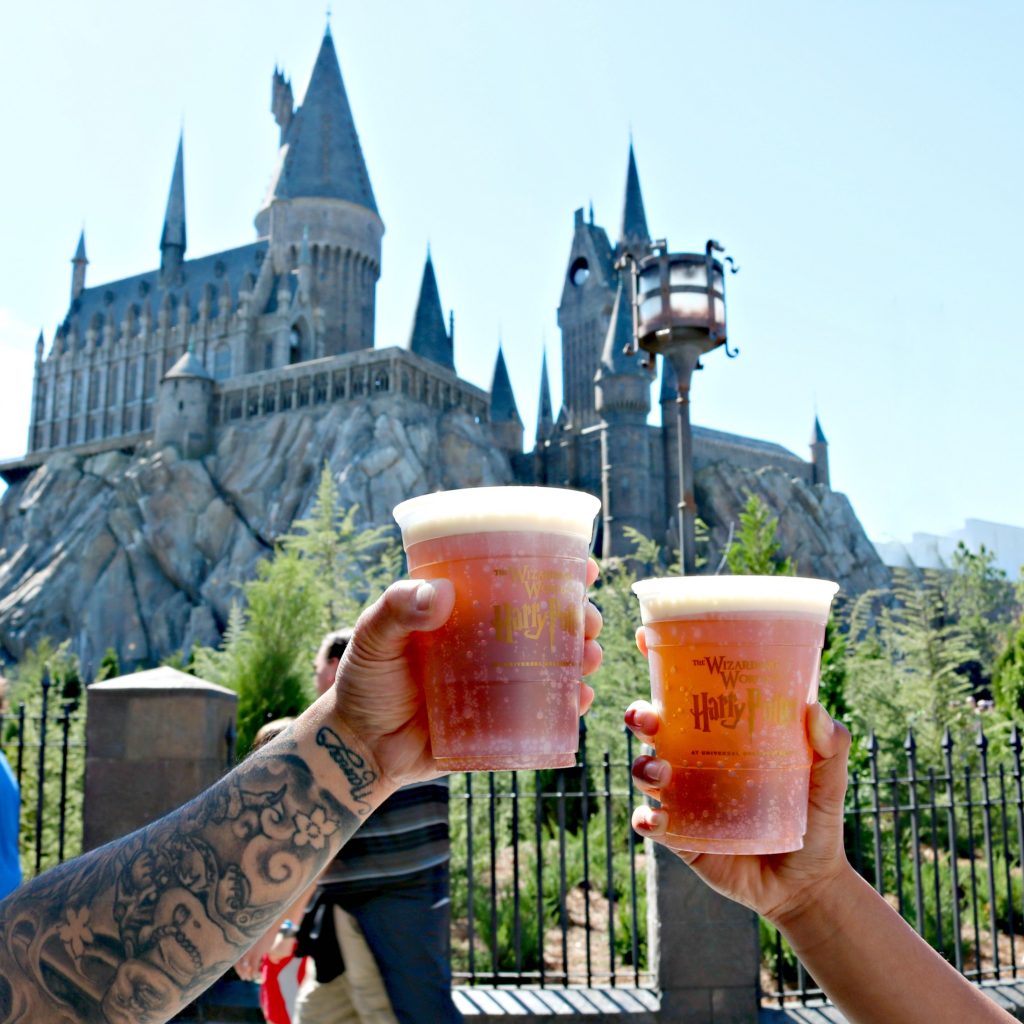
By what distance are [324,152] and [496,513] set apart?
58516mm

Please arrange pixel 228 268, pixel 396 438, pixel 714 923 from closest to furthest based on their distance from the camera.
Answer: pixel 714 923, pixel 396 438, pixel 228 268

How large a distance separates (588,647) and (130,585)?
45.2m

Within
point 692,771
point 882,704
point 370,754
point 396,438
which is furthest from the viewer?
point 396,438

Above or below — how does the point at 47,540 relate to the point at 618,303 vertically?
below

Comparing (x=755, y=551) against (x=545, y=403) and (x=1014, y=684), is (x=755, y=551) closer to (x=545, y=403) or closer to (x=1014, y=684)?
(x=1014, y=684)

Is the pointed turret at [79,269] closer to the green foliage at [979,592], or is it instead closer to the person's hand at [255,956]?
the green foliage at [979,592]

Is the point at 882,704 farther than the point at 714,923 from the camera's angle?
Yes

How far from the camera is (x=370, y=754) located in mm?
1352

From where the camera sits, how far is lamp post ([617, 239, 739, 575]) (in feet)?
24.6

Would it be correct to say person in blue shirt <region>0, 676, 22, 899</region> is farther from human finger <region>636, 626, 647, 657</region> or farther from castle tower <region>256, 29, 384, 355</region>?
castle tower <region>256, 29, 384, 355</region>

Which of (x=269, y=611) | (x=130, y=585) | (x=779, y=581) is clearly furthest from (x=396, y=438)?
(x=779, y=581)

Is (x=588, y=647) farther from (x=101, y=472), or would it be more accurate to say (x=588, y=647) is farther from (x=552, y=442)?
(x=101, y=472)

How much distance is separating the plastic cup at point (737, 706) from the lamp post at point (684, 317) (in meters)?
5.90

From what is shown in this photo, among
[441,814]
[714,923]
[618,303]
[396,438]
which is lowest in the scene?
[714,923]
